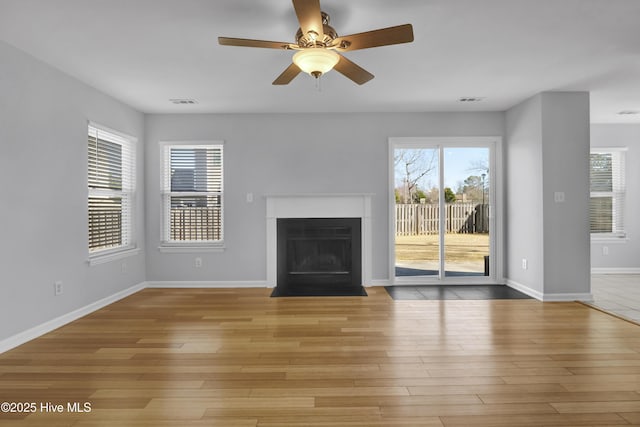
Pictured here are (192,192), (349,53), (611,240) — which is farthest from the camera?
(611,240)

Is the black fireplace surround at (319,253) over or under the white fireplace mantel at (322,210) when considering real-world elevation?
under

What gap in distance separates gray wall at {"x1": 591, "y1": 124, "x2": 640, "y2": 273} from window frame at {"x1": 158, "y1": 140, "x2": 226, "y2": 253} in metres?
6.14

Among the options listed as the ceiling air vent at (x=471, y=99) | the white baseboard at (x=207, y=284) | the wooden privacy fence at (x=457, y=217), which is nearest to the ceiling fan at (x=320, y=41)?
the ceiling air vent at (x=471, y=99)

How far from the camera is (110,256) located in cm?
435

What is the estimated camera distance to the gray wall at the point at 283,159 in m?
5.20

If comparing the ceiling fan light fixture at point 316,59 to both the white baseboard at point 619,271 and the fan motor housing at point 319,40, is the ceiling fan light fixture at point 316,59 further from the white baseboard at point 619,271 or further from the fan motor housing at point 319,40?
the white baseboard at point 619,271

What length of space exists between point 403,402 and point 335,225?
10.6 feet

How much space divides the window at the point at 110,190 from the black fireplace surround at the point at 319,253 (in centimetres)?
208

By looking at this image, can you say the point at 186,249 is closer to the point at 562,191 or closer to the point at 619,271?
the point at 562,191

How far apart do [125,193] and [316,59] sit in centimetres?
359

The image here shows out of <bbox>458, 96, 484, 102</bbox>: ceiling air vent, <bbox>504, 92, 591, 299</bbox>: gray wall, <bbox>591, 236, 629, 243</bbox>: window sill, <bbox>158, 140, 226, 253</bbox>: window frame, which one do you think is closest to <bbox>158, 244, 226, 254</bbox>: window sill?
<bbox>158, 140, 226, 253</bbox>: window frame

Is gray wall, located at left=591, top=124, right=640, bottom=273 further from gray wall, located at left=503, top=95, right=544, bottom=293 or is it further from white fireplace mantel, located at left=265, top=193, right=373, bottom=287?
white fireplace mantel, located at left=265, top=193, right=373, bottom=287

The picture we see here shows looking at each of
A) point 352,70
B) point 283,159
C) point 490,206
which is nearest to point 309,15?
point 352,70

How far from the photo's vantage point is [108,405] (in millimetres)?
2113
